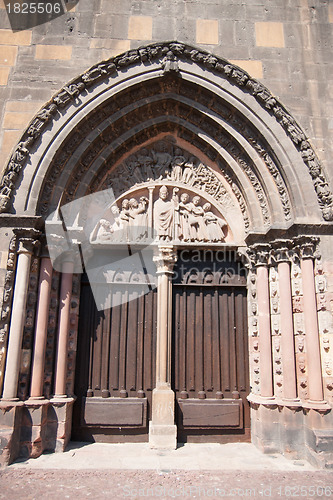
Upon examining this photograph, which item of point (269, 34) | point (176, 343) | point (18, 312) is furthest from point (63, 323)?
point (269, 34)

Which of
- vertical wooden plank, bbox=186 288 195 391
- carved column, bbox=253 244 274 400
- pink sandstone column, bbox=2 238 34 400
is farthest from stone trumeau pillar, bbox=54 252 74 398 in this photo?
carved column, bbox=253 244 274 400

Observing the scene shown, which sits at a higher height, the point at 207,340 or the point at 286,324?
the point at 286,324

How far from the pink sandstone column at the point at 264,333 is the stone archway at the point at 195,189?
2 centimetres

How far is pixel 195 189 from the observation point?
24.6ft

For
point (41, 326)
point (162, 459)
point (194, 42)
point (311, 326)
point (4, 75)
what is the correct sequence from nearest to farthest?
point (162, 459) → point (311, 326) → point (41, 326) → point (4, 75) → point (194, 42)

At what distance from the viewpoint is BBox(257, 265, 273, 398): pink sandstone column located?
6.21 meters

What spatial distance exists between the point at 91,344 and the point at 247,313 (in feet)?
9.13

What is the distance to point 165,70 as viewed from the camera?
6.92m

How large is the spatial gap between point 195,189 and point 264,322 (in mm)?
2753

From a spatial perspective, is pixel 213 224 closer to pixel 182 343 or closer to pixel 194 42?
pixel 182 343

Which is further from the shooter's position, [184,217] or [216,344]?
[184,217]

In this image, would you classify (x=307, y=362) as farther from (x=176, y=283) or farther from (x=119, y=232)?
(x=119, y=232)

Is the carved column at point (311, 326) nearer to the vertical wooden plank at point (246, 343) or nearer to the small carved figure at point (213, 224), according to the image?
the vertical wooden plank at point (246, 343)

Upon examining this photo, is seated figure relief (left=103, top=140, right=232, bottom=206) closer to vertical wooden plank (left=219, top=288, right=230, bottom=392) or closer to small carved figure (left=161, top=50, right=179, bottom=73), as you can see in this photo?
small carved figure (left=161, top=50, right=179, bottom=73)
